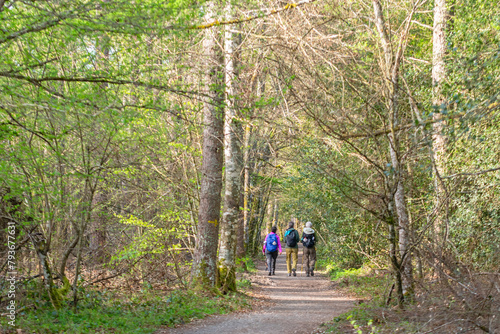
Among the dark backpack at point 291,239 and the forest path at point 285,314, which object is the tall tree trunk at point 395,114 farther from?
the dark backpack at point 291,239

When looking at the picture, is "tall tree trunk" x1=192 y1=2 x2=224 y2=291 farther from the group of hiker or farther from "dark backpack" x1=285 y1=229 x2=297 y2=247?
"dark backpack" x1=285 y1=229 x2=297 y2=247

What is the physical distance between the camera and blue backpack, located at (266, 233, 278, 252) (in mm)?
17000

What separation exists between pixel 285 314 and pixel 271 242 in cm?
754

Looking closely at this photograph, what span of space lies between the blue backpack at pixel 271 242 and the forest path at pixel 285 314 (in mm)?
1928

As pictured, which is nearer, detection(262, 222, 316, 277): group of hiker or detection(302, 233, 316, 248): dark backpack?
detection(262, 222, 316, 277): group of hiker

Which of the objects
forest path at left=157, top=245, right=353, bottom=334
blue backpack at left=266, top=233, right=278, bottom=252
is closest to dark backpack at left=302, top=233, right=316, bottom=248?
blue backpack at left=266, top=233, right=278, bottom=252

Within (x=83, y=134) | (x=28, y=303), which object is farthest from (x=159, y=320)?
(x=83, y=134)

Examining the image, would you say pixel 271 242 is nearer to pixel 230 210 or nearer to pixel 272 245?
pixel 272 245

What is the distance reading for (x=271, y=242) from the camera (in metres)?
17.1

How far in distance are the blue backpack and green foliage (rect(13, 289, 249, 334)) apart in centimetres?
669

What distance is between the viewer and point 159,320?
762 cm

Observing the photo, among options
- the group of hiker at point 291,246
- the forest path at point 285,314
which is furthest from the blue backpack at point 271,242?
the forest path at point 285,314

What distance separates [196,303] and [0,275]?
3798 millimetres

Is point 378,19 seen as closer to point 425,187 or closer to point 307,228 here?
point 425,187
